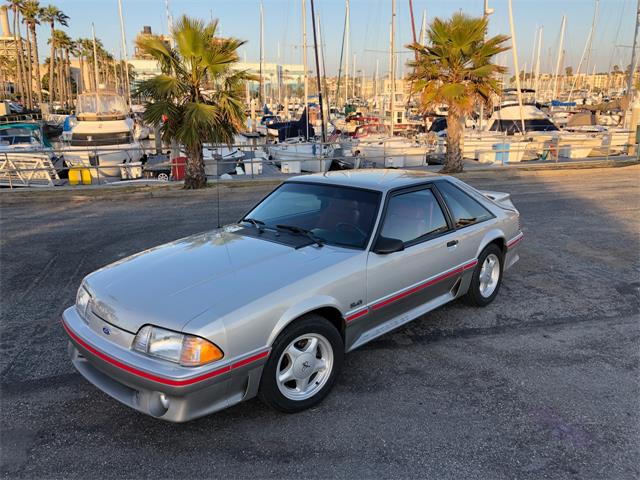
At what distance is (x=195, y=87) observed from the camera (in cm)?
1173

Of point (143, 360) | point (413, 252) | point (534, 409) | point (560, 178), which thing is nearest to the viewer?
point (143, 360)

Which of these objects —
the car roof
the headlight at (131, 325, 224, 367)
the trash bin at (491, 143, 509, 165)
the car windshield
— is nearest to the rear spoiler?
the car roof

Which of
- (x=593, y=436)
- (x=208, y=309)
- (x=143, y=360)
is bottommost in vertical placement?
(x=593, y=436)

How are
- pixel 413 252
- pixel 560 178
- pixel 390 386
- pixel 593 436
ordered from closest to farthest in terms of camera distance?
1. pixel 593 436
2. pixel 390 386
3. pixel 413 252
4. pixel 560 178

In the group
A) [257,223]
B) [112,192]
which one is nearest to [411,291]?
[257,223]

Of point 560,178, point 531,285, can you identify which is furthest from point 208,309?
point 560,178

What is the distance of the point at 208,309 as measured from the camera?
9.78 ft

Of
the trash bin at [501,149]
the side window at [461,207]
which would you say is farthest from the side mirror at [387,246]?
the trash bin at [501,149]

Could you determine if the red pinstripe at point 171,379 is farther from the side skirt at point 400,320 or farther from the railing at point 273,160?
the railing at point 273,160

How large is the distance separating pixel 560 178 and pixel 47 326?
14652mm

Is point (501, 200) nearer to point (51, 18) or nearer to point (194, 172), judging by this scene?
point (194, 172)

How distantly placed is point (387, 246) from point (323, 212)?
78 centimetres

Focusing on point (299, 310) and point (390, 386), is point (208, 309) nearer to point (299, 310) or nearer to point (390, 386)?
point (299, 310)

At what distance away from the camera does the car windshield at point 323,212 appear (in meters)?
4.05
